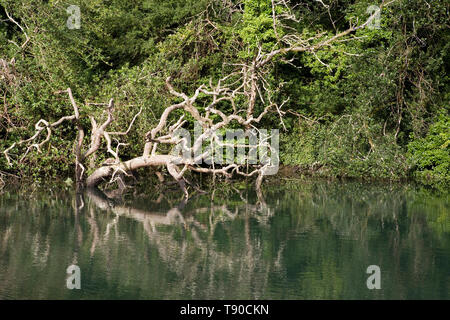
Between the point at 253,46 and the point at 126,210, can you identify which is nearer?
the point at 126,210

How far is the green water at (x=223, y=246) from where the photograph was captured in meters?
9.30

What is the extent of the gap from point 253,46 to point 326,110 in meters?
3.28

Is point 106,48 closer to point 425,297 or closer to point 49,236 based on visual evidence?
point 49,236

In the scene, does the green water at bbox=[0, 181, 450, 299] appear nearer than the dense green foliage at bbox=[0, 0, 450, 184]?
Yes

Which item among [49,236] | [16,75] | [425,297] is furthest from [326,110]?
[425,297]

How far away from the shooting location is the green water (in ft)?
30.5

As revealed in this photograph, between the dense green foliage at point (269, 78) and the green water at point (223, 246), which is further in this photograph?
the dense green foliage at point (269, 78)

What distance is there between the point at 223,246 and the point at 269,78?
1125cm

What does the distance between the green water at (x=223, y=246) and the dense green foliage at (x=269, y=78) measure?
280cm

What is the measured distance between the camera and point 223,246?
11.7 m

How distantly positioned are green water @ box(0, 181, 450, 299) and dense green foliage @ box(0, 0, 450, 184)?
280cm

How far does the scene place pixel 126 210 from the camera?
15.3 metres

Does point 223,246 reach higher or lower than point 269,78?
lower
